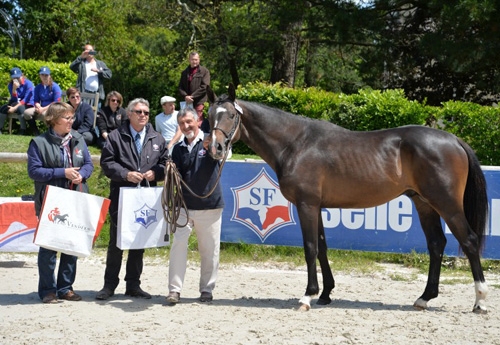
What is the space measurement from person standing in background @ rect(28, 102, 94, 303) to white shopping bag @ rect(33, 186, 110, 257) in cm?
19

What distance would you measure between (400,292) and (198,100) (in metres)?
6.91

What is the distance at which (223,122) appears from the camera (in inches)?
273

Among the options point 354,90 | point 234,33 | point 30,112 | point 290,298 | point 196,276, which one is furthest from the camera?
point 354,90

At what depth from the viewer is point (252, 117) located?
23.8 ft

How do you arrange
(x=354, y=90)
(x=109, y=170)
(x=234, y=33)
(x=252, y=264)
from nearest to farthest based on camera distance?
(x=109, y=170) < (x=252, y=264) < (x=234, y=33) < (x=354, y=90)

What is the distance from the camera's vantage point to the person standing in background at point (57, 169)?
686 cm

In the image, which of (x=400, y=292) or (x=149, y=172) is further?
(x=400, y=292)

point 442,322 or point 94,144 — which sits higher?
point 94,144

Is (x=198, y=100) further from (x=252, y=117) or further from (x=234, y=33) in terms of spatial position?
(x=234, y=33)

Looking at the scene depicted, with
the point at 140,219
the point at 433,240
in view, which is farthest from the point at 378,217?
the point at 140,219

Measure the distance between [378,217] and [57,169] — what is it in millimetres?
4422

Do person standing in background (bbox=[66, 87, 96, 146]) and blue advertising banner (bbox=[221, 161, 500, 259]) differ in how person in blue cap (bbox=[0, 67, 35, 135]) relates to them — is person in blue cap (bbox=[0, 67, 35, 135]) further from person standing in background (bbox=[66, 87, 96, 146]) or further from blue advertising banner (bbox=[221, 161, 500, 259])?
blue advertising banner (bbox=[221, 161, 500, 259])

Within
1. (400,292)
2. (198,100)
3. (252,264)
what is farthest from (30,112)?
(400,292)

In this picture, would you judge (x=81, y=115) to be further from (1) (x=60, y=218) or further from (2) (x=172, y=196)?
(2) (x=172, y=196)
